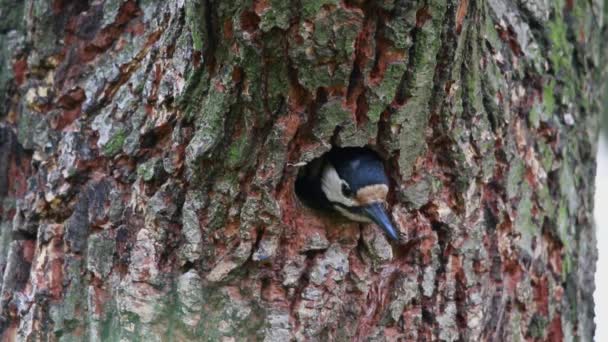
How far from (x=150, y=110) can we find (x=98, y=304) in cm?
59

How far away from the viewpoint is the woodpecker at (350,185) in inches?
106

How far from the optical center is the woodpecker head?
2684 millimetres

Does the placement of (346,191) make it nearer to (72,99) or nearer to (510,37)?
(510,37)

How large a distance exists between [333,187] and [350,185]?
108mm

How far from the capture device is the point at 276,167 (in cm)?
255

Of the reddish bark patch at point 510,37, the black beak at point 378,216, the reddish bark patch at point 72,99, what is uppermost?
the reddish bark patch at point 510,37

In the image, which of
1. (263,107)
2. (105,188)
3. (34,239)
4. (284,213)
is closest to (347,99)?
(263,107)

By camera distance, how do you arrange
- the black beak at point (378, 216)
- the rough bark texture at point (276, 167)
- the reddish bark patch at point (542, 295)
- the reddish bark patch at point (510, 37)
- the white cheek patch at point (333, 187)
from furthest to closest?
the reddish bark patch at point (542, 295) < the reddish bark patch at point (510, 37) < the white cheek patch at point (333, 187) < the black beak at point (378, 216) < the rough bark texture at point (276, 167)

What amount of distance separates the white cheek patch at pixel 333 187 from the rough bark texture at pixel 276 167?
12cm

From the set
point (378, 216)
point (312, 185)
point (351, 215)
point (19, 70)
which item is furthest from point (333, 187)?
point (19, 70)

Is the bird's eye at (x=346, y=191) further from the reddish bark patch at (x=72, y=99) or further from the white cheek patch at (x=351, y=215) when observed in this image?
the reddish bark patch at (x=72, y=99)

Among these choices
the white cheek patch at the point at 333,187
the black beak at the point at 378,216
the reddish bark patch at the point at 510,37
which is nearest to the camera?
the black beak at the point at 378,216

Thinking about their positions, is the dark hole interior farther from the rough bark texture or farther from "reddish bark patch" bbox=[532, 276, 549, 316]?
"reddish bark patch" bbox=[532, 276, 549, 316]

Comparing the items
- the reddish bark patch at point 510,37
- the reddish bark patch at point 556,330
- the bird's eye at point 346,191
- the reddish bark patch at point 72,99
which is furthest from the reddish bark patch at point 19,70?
the reddish bark patch at point 556,330
